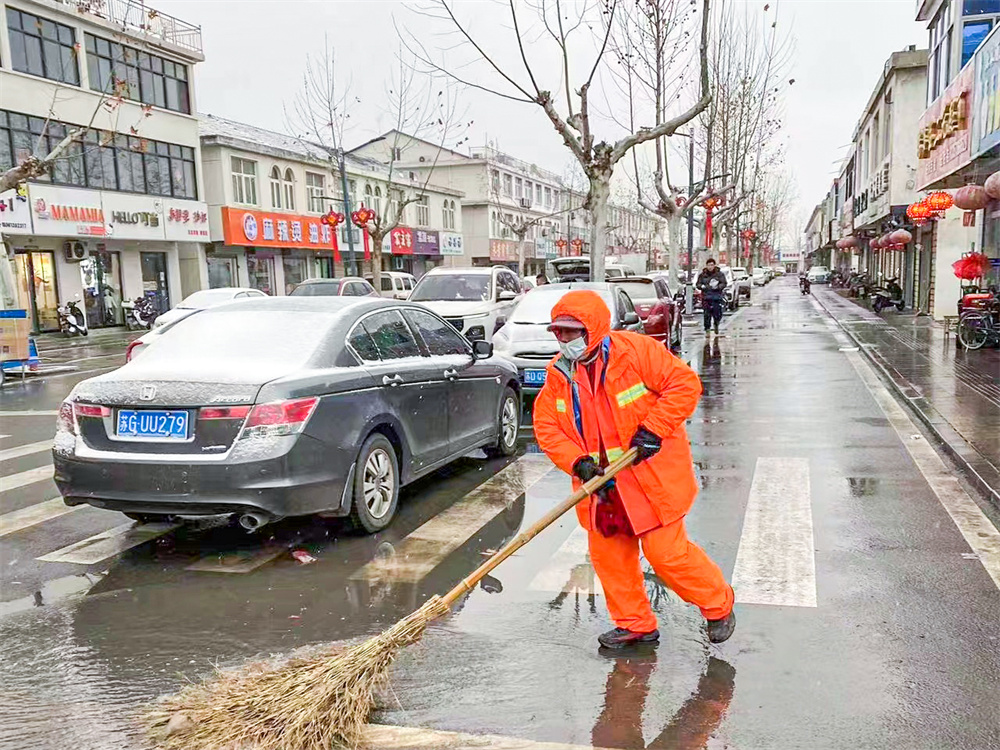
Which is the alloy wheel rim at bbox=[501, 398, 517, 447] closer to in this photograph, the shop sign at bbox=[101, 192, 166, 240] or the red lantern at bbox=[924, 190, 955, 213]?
the red lantern at bbox=[924, 190, 955, 213]

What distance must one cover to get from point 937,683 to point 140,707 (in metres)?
3.18

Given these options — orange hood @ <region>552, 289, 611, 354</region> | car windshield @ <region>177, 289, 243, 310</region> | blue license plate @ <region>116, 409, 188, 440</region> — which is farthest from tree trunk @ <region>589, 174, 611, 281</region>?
orange hood @ <region>552, 289, 611, 354</region>

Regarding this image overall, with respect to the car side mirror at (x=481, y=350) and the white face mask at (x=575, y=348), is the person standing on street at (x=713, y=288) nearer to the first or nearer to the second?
the car side mirror at (x=481, y=350)

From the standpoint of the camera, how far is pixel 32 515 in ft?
19.4

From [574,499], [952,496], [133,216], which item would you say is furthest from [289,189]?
[574,499]

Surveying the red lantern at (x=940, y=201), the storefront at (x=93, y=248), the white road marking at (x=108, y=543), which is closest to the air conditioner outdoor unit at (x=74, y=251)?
the storefront at (x=93, y=248)

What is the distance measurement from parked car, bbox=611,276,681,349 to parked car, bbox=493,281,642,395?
1856mm

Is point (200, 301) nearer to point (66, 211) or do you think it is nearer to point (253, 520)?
point (66, 211)

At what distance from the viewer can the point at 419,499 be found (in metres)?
6.21

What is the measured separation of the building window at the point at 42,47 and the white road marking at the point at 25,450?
19240mm

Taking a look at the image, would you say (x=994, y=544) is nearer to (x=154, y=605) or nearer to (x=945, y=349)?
(x=154, y=605)

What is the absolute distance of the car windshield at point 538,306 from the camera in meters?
10.6

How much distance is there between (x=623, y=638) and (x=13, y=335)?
13.5 metres

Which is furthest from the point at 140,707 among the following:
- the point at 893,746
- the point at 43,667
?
the point at 893,746
